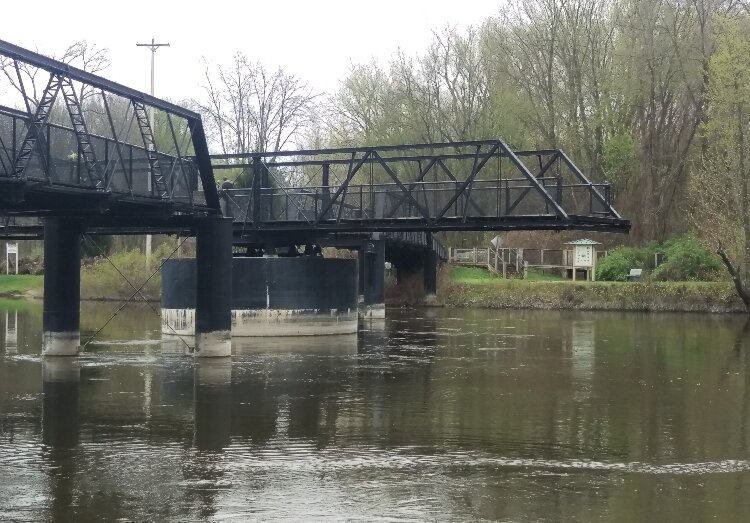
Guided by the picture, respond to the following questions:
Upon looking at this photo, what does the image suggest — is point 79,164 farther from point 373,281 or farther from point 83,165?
point 373,281

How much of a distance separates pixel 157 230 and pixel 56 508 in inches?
1001

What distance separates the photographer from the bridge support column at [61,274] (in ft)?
111

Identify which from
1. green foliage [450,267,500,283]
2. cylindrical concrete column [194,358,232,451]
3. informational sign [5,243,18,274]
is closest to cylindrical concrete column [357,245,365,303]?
green foliage [450,267,500,283]

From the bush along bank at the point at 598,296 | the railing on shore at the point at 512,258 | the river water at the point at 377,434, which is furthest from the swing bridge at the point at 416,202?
the railing on shore at the point at 512,258

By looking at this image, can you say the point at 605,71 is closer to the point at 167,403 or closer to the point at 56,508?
the point at 167,403

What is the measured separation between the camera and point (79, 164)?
2595 centimetres

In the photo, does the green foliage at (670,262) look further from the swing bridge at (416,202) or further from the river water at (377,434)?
the river water at (377,434)

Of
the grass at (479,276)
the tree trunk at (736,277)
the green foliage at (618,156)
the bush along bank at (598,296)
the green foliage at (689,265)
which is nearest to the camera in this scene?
the tree trunk at (736,277)

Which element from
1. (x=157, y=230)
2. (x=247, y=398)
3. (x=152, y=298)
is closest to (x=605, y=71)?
(x=152, y=298)

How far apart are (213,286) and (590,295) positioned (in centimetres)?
3978

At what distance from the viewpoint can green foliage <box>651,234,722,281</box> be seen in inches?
2697

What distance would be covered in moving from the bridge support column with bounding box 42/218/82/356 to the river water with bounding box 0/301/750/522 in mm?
1254

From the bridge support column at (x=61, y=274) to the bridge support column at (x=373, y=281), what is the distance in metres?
27.7

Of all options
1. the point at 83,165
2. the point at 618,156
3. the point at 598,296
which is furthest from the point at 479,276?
the point at 83,165
